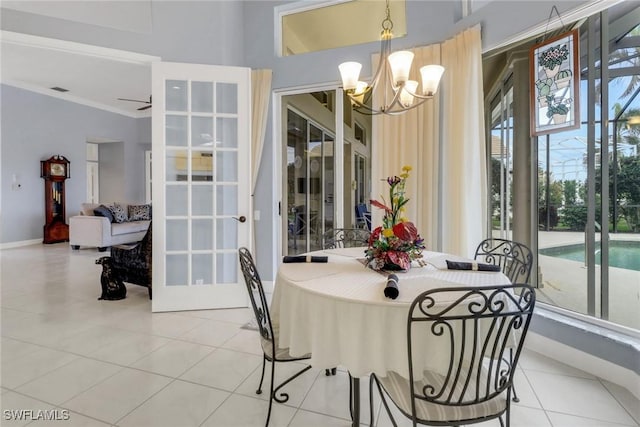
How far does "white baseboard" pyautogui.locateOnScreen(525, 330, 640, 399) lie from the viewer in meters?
2.08

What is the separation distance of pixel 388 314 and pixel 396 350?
15 cm

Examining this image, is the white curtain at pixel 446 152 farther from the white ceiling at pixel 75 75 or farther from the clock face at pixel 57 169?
the clock face at pixel 57 169

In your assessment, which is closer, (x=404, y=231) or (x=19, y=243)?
(x=404, y=231)

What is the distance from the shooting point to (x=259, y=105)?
3.98 m

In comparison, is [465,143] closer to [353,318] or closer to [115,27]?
[353,318]

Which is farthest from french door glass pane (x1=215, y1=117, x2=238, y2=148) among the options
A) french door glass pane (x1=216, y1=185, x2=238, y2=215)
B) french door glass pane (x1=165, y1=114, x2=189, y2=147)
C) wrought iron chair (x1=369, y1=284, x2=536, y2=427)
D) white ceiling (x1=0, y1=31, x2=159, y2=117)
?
wrought iron chair (x1=369, y1=284, x2=536, y2=427)

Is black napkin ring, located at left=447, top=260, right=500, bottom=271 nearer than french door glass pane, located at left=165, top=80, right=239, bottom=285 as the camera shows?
Yes

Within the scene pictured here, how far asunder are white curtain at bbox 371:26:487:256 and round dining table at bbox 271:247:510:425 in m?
1.46

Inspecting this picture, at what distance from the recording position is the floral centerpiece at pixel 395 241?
1801mm

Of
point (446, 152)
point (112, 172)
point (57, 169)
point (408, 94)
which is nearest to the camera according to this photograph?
point (408, 94)

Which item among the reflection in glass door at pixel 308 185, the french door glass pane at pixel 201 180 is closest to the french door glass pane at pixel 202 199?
the french door glass pane at pixel 201 180

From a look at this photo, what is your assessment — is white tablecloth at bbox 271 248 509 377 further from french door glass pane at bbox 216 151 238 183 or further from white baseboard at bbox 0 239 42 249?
white baseboard at bbox 0 239 42 249

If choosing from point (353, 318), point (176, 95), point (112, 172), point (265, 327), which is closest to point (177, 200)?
point (176, 95)

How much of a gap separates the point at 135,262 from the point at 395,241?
3.12 m
